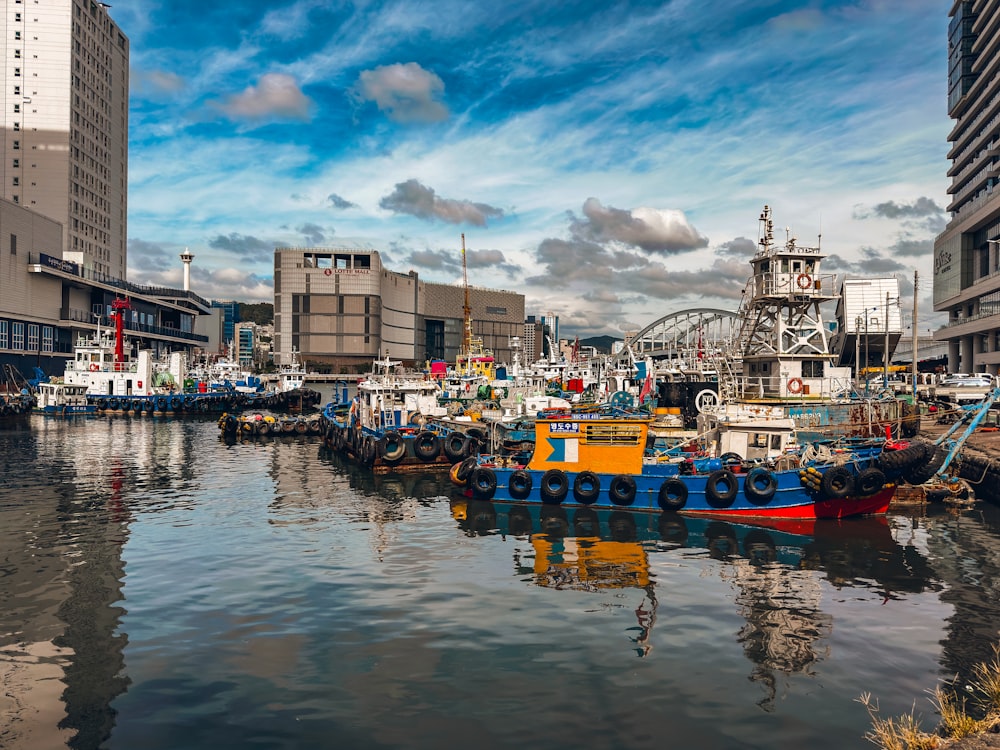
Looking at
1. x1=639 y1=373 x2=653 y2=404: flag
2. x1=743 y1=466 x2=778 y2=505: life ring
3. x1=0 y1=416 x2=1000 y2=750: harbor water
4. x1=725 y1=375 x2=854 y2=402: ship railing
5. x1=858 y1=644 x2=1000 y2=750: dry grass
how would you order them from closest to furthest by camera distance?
x1=858 y1=644 x2=1000 y2=750: dry grass, x1=0 y1=416 x2=1000 y2=750: harbor water, x1=743 y1=466 x2=778 y2=505: life ring, x1=725 y1=375 x2=854 y2=402: ship railing, x1=639 y1=373 x2=653 y2=404: flag

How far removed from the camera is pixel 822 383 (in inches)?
1839

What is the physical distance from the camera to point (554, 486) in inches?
1204

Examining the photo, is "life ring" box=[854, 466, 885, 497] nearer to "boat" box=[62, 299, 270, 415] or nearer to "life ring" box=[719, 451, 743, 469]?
"life ring" box=[719, 451, 743, 469]

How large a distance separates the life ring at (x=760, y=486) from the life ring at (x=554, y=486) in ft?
25.7

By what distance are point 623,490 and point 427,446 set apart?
17599 millimetres

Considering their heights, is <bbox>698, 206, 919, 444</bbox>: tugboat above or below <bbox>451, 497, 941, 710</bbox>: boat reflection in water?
above

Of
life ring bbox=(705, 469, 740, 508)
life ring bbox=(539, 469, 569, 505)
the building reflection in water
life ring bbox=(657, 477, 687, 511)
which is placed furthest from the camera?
life ring bbox=(539, 469, 569, 505)

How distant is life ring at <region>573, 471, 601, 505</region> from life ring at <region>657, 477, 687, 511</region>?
286 centimetres

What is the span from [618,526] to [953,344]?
335 feet

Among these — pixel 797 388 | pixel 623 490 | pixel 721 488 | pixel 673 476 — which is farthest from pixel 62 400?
pixel 721 488

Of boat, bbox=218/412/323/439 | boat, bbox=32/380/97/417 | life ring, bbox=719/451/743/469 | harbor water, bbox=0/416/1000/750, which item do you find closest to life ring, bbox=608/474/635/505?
harbor water, bbox=0/416/1000/750

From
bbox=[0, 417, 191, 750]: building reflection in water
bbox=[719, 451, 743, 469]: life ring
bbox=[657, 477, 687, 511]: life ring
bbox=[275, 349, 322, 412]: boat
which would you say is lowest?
bbox=[0, 417, 191, 750]: building reflection in water

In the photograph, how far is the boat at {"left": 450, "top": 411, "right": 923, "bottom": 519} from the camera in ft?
88.4

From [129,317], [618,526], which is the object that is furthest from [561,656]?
[129,317]
